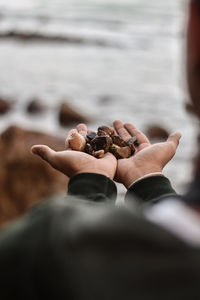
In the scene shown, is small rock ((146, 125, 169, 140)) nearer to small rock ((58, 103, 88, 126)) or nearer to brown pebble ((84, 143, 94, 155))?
small rock ((58, 103, 88, 126))

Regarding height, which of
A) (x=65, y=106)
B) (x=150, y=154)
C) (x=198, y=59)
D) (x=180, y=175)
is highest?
(x=198, y=59)

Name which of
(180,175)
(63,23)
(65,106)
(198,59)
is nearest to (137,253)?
(198,59)

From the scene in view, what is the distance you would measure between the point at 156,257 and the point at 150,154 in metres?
1.35

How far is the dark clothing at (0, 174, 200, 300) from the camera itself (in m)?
0.86

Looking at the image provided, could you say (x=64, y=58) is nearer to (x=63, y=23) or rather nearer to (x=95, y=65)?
(x=95, y=65)

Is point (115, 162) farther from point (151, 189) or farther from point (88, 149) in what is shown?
point (151, 189)

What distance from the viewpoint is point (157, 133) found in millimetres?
7273

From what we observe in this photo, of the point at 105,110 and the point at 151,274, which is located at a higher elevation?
the point at 151,274

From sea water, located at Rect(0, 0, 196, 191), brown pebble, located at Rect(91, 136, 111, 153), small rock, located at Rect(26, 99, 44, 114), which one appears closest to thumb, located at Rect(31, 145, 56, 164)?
brown pebble, located at Rect(91, 136, 111, 153)

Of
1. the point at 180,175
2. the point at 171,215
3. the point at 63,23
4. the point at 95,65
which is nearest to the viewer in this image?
the point at 171,215

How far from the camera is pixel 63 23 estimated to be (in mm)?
21734

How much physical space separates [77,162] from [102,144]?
0.45 meters

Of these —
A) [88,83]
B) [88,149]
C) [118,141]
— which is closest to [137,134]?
[118,141]

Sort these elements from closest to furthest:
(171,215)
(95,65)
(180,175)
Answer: (171,215)
(180,175)
(95,65)
